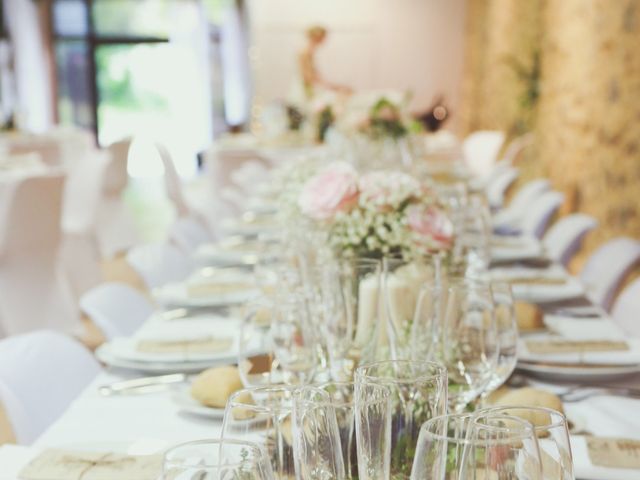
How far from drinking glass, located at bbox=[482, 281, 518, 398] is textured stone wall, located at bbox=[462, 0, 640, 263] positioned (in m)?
4.08

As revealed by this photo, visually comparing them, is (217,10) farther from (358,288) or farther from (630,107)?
(358,288)

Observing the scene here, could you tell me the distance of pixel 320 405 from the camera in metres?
0.89

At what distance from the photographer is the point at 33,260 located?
4.81 m

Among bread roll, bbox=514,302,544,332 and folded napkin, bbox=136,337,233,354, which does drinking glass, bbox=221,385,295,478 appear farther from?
bread roll, bbox=514,302,544,332

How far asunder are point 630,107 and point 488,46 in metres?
5.65

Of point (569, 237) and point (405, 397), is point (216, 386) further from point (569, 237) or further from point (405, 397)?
point (569, 237)

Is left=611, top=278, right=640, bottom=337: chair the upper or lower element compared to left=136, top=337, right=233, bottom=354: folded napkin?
lower

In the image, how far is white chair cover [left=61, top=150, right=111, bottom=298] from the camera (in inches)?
233

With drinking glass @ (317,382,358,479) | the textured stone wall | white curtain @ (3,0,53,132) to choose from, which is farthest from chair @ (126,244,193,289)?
white curtain @ (3,0,53,132)

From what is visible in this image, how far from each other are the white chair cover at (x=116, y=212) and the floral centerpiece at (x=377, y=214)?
575 centimetres

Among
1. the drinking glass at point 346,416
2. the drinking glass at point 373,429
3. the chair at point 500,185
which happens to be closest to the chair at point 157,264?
the drinking glass at point 346,416

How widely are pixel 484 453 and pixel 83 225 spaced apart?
5552 mm

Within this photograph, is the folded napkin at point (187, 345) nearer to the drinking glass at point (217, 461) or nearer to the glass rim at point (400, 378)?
the glass rim at point (400, 378)

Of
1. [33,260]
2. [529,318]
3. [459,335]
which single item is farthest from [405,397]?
[33,260]
